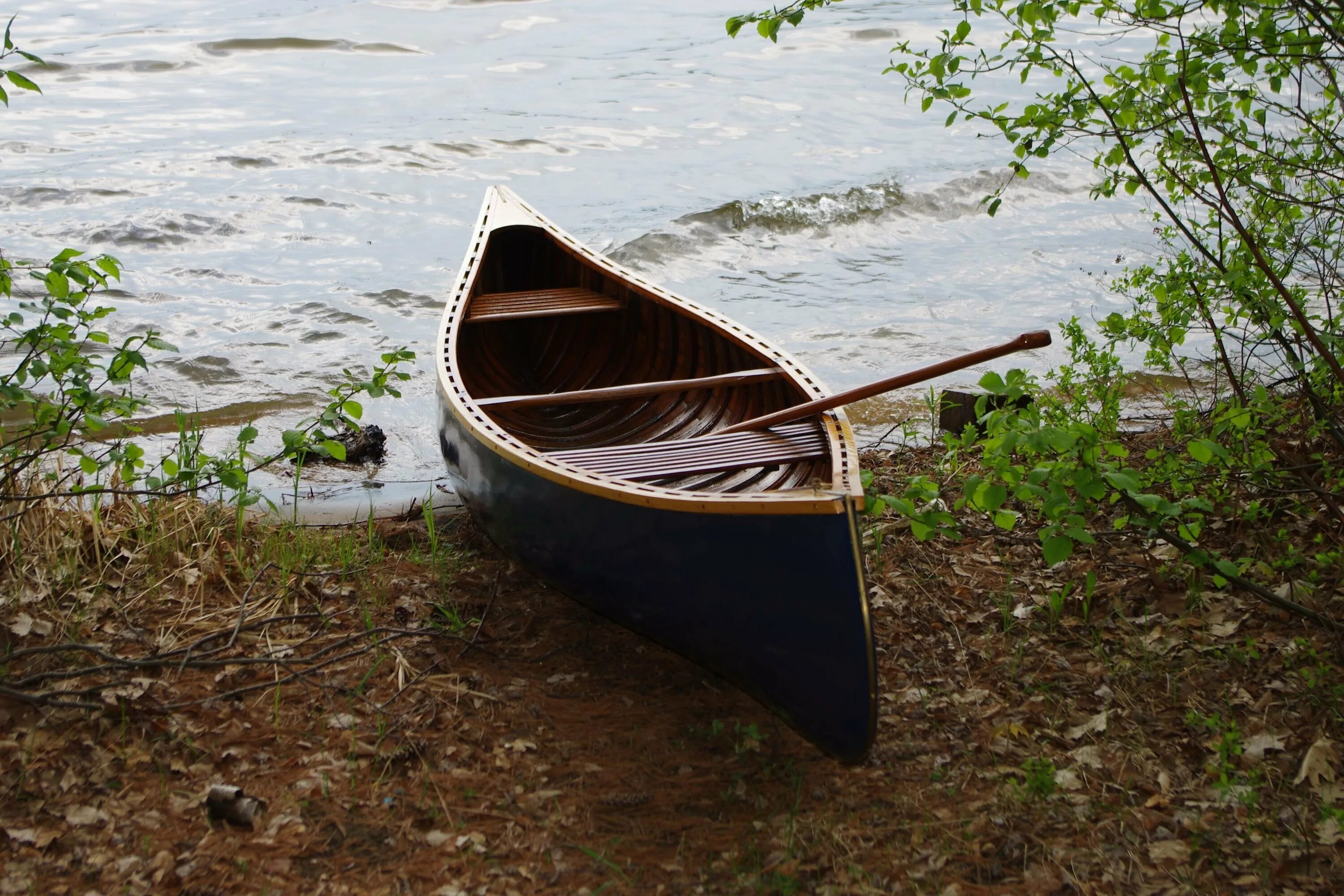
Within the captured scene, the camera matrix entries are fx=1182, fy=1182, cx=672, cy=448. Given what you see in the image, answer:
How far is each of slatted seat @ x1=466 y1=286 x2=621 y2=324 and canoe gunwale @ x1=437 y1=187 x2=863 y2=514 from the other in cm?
13

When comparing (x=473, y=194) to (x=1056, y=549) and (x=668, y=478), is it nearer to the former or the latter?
(x=668, y=478)

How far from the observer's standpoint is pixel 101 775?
10.7ft

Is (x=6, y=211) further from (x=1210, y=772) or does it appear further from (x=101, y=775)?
(x=1210, y=772)

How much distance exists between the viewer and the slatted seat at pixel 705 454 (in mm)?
3754

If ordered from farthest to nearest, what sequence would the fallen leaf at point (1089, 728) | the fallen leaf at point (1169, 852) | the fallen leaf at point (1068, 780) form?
the fallen leaf at point (1089, 728) < the fallen leaf at point (1068, 780) < the fallen leaf at point (1169, 852)

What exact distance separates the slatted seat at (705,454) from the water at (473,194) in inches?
94.8

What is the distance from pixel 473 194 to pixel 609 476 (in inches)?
317

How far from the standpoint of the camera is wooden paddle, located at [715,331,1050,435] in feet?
10.2

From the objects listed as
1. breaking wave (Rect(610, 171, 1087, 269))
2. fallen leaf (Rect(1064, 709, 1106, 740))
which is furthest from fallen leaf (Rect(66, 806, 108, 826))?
breaking wave (Rect(610, 171, 1087, 269))

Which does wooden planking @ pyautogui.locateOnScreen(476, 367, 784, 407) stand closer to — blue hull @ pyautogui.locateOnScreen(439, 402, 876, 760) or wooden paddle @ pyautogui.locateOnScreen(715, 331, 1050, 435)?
wooden paddle @ pyautogui.locateOnScreen(715, 331, 1050, 435)

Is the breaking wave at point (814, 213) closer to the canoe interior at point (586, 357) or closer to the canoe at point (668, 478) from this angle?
the canoe interior at point (586, 357)

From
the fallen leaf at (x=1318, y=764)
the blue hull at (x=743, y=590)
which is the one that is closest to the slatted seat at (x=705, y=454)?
the blue hull at (x=743, y=590)

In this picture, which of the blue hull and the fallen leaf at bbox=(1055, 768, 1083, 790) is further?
the fallen leaf at bbox=(1055, 768, 1083, 790)

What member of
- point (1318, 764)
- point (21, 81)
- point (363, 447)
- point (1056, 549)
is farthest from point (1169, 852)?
point (363, 447)
